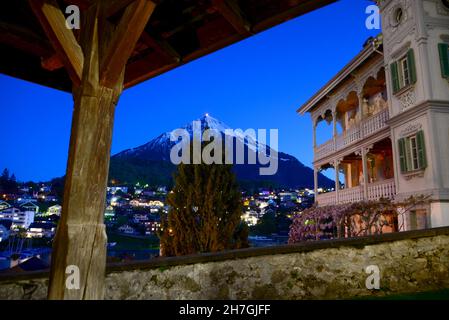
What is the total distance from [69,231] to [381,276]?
15.2 ft

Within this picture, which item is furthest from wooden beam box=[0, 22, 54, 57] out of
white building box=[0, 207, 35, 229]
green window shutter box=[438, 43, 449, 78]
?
white building box=[0, 207, 35, 229]

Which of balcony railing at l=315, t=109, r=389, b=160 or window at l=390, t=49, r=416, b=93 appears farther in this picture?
balcony railing at l=315, t=109, r=389, b=160

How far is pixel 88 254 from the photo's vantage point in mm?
2748

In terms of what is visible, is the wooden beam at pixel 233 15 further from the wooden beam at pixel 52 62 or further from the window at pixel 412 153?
the window at pixel 412 153

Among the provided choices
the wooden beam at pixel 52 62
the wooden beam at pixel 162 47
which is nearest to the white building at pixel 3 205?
the wooden beam at pixel 52 62

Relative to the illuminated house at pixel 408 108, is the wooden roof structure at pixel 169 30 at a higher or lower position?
Answer: lower

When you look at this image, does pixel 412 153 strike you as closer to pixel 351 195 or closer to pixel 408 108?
pixel 408 108

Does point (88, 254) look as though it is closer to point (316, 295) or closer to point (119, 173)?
point (316, 295)

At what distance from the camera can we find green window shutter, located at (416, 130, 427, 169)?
12.6m

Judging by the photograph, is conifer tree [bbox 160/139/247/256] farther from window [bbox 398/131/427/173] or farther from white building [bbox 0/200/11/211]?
white building [bbox 0/200/11/211]

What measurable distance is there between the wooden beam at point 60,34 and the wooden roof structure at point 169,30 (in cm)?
35

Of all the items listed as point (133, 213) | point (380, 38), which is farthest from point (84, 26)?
point (133, 213)

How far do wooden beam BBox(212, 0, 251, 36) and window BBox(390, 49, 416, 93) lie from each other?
474 inches

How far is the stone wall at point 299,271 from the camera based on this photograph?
4605 millimetres
